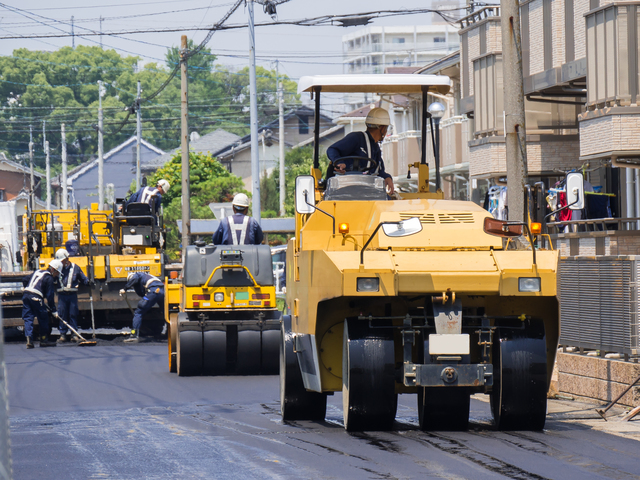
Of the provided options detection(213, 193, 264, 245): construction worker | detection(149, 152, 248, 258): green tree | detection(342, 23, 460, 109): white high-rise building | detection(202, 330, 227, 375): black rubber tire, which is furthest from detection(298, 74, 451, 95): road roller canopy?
detection(342, 23, 460, 109): white high-rise building

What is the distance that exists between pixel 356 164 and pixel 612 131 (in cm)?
758

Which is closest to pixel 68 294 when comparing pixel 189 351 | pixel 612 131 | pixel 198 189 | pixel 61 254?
pixel 61 254

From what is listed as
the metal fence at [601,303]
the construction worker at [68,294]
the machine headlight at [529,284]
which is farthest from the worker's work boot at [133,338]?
the machine headlight at [529,284]

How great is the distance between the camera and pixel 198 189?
2272 inches

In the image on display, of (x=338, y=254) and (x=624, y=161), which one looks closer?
(x=338, y=254)

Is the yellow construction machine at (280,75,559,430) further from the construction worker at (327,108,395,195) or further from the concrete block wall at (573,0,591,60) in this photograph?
the concrete block wall at (573,0,591,60)

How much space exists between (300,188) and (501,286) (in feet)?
5.94

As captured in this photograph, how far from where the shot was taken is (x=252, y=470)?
692cm

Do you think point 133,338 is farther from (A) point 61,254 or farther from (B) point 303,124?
(B) point 303,124

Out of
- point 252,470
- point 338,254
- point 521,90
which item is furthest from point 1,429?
point 521,90

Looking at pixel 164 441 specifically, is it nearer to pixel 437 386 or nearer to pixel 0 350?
pixel 437 386

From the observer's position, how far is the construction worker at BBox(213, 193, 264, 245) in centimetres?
1525

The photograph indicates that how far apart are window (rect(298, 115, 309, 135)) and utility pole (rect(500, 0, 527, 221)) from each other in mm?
67409

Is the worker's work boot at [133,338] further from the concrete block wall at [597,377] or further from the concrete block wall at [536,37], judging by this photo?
the concrete block wall at [597,377]
